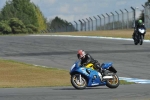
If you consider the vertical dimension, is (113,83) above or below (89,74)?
below

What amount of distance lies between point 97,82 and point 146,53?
637 inches

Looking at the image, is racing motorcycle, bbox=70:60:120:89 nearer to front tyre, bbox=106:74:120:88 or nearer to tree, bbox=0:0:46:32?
front tyre, bbox=106:74:120:88

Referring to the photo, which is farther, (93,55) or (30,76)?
(93,55)

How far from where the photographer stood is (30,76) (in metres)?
23.9

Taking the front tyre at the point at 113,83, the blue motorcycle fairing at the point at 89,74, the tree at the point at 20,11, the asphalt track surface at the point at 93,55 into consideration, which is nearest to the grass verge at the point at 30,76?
the asphalt track surface at the point at 93,55

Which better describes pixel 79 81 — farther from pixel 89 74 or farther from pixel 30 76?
pixel 30 76

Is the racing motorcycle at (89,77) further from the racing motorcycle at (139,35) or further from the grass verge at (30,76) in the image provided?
the racing motorcycle at (139,35)

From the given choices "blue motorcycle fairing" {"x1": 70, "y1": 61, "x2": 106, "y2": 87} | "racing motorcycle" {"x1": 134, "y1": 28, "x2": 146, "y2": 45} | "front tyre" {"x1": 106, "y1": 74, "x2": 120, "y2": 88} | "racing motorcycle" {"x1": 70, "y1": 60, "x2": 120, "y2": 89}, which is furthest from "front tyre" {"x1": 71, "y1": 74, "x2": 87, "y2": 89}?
"racing motorcycle" {"x1": 134, "y1": 28, "x2": 146, "y2": 45}

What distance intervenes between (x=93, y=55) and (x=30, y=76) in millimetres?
10012

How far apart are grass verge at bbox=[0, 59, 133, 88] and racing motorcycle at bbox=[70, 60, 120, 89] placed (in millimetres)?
2723

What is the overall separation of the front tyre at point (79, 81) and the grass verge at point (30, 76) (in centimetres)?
265

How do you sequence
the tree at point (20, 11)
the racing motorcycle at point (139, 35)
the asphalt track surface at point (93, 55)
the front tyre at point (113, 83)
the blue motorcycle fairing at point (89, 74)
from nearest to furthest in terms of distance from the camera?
1. the asphalt track surface at point (93, 55)
2. the blue motorcycle fairing at point (89, 74)
3. the front tyre at point (113, 83)
4. the racing motorcycle at point (139, 35)
5. the tree at point (20, 11)

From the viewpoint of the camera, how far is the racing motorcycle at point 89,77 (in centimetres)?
1792

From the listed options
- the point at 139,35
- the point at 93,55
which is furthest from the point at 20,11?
the point at 93,55
